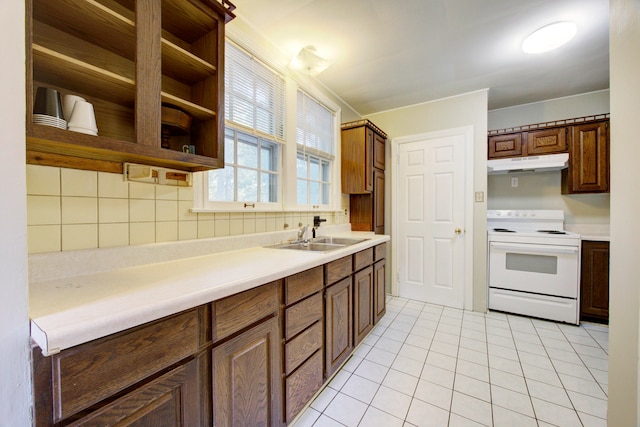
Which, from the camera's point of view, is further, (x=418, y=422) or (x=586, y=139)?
(x=586, y=139)

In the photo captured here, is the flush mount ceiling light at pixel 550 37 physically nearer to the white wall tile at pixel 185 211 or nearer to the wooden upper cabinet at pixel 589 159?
the wooden upper cabinet at pixel 589 159

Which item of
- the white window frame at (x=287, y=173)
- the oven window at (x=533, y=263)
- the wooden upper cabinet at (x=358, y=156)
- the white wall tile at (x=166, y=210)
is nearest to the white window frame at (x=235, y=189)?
the white window frame at (x=287, y=173)

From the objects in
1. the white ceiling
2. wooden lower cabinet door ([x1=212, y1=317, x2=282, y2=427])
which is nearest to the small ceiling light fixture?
the white ceiling

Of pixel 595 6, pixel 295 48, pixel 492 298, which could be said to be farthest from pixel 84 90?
pixel 492 298

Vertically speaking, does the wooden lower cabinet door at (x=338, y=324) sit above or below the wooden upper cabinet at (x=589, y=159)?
below

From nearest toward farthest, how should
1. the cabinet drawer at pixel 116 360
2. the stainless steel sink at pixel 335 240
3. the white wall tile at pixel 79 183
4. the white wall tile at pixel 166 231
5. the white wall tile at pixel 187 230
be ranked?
the cabinet drawer at pixel 116 360 → the white wall tile at pixel 79 183 → the white wall tile at pixel 166 231 → the white wall tile at pixel 187 230 → the stainless steel sink at pixel 335 240

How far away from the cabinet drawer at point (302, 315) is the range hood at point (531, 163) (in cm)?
285

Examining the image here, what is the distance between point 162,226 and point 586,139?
4066 mm

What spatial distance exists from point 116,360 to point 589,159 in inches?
163

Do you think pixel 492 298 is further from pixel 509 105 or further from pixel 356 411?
pixel 509 105

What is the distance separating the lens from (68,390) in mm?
602

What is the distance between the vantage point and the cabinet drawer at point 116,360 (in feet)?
1.96

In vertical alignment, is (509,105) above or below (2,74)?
above

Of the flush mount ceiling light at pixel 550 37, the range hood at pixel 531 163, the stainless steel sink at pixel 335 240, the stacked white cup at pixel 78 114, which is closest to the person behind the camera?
the stacked white cup at pixel 78 114
